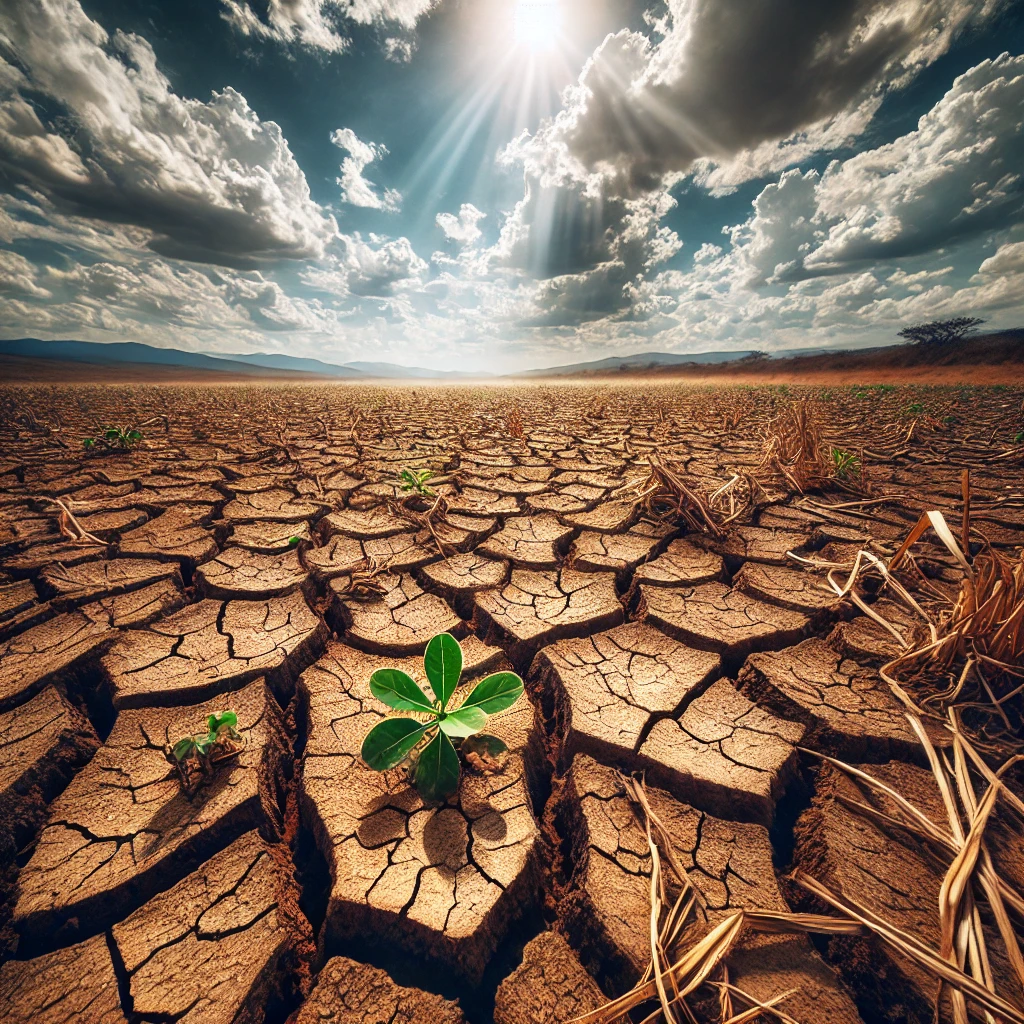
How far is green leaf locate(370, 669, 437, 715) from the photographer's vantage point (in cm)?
96

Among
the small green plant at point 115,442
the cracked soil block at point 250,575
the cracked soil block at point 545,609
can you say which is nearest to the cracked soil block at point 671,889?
the cracked soil block at point 545,609

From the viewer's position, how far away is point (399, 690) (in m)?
0.98

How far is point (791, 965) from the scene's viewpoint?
2.24 ft

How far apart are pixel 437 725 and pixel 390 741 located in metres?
0.11

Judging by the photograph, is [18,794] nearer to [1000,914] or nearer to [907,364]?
[1000,914]

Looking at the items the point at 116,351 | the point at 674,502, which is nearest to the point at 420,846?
the point at 674,502

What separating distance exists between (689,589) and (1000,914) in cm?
110

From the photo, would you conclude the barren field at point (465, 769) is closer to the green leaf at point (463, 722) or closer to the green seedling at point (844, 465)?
the green leaf at point (463, 722)

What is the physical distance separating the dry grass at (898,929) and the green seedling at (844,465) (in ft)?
7.14

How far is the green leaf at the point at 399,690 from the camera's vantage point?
3.16 feet

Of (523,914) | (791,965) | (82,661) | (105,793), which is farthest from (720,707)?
(82,661)

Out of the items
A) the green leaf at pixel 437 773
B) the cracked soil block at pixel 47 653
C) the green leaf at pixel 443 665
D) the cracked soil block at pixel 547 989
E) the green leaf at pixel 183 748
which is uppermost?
the green leaf at pixel 443 665

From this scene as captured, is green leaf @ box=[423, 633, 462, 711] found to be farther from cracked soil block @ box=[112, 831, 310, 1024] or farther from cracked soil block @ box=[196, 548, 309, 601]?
cracked soil block @ box=[196, 548, 309, 601]

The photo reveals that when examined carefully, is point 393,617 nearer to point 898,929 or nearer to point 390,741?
point 390,741
